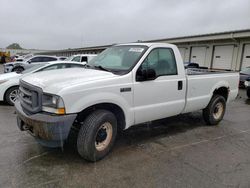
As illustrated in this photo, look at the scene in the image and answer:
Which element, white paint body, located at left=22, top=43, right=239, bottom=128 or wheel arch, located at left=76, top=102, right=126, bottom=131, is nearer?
white paint body, located at left=22, top=43, right=239, bottom=128

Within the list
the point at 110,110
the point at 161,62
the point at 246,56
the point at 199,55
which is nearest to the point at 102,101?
the point at 110,110

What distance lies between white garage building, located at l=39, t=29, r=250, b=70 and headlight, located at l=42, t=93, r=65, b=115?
18007mm

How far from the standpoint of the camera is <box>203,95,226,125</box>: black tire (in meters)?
5.55

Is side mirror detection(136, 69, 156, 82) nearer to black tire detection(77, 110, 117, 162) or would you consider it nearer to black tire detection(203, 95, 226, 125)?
black tire detection(77, 110, 117, 162)

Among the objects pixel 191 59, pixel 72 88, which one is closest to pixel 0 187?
pixel 72 88

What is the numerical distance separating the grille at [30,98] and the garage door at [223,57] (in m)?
19.9

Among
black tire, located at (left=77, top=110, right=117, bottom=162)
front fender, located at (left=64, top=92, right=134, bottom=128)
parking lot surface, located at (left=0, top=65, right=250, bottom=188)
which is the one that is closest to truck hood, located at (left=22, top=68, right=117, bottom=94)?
front fender, located at (left=64, top=92, right=134, bottom=128)

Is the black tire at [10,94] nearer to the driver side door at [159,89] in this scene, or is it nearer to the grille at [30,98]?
the grille at [30,98]

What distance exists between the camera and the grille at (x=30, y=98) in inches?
121

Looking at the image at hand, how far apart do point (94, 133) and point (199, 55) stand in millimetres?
21971

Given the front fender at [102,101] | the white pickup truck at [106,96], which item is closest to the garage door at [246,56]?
the white pickup truck at [106,96]

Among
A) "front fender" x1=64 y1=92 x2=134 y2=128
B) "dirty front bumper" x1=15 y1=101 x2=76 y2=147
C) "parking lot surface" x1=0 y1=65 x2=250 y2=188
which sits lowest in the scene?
"parking lot surface" x1=0 y1=65 x2=250 y2=188

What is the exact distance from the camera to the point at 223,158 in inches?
149

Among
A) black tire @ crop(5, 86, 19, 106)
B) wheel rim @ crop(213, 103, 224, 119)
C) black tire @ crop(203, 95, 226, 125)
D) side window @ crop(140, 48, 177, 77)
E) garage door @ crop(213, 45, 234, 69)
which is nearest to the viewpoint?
side window @ crop(140, 48, 177, 77)
